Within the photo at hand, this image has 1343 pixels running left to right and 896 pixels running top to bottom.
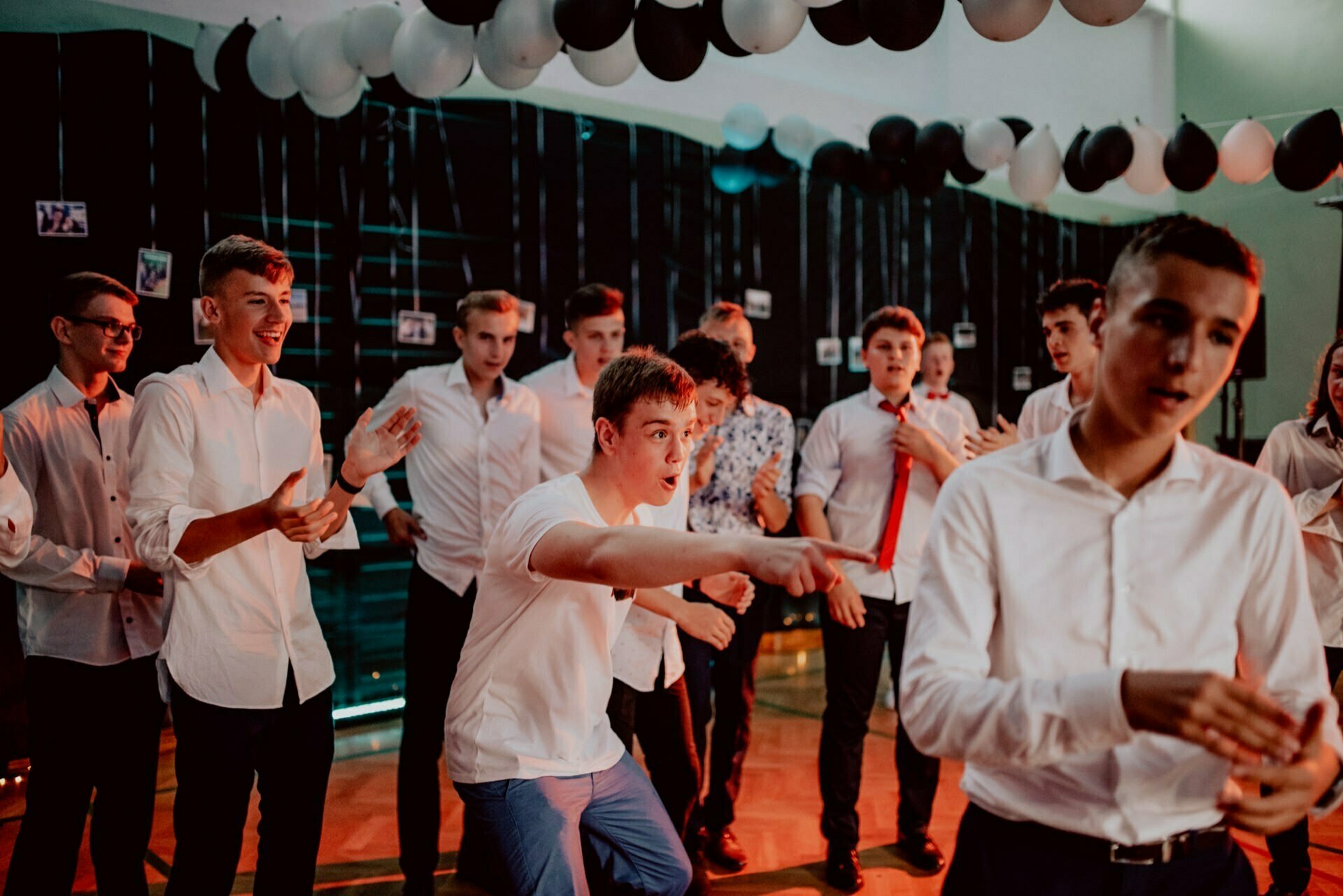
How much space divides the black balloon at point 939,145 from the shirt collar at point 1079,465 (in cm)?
462

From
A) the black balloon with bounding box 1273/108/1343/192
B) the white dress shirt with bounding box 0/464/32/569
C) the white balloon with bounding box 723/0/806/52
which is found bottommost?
the white dress shirt with bounding box 0/464/32/569

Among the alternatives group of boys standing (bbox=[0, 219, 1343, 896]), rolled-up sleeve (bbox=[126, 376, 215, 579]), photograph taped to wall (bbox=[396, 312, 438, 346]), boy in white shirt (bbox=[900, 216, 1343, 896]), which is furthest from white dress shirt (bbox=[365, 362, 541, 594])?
boy in white shirt (bbox=[900, 216, 1343, 896])

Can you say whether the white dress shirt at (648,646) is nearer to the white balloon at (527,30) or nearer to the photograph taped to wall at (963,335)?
the white balloon at (527,30)

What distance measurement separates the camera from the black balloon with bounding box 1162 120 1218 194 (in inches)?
220

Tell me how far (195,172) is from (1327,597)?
192 inches

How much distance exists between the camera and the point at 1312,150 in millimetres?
5191

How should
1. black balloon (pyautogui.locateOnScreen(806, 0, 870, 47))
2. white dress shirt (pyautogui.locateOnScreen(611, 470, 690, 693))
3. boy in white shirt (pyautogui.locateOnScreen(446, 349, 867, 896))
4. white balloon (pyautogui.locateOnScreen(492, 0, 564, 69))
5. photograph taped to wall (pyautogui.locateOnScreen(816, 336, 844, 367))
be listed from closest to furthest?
boy in white shirt (pyautogui.locateOnScreen(446, 349, 867, 896)) → white dress shirt (pyautogui.locateOnScreen(611, 470, 690, 693)) → white balloon (pyautogui.locateOnScreen(492, 0, 564, 69)) → black balloon (pyautogui.locateOnScreen(806, 0, 870, 47)) → photograph taped to wall (pyautogui.locateOnScreen(816, 336, 844, 367))

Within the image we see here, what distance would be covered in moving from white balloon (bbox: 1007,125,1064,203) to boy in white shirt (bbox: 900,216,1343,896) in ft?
15.5

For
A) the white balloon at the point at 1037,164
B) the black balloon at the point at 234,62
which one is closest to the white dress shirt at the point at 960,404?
the white balloon at the point at 1037,164

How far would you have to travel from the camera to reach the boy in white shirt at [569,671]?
5.82ft

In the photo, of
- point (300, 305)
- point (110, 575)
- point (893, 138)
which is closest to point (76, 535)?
point (110, 575)

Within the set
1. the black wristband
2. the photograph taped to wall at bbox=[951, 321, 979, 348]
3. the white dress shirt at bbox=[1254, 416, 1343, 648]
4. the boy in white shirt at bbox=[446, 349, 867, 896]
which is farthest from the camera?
the photograph taped to wall at bbox=[951, 321, 979, 348]

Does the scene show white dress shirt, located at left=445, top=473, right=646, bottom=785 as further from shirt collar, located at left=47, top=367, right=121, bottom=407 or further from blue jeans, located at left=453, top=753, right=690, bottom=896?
shirt collar, located at left=47, top=367, right=121, bottom=407

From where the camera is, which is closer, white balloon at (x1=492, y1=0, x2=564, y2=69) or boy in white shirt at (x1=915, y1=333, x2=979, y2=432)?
white balloon at (x1=492, y1=0, x2=564, y2=69)
